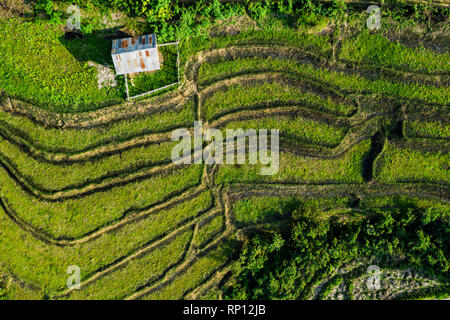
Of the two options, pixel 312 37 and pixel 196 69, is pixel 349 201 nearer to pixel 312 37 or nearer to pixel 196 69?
pixel 312 37

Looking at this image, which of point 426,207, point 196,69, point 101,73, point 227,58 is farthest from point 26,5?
point 426,207

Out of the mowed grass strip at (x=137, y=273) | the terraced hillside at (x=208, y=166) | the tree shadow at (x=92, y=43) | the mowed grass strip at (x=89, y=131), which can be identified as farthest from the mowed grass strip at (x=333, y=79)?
the mowed grass strip at (x=137, y=273)

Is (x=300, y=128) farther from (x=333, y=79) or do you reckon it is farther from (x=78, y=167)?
(x=78, y=167)

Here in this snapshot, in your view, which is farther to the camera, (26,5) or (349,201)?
(349,201)

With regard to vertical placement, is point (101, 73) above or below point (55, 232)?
above

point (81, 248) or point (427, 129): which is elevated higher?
point (427, 129)

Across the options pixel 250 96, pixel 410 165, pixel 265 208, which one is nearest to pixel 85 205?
pixel 265 208

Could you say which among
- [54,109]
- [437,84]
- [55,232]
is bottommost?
[55,232]

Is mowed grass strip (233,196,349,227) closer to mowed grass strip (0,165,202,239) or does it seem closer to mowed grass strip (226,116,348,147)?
mowed grass strip (226,116,348,147)
